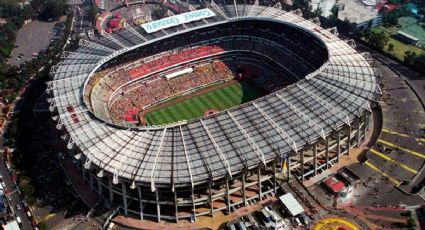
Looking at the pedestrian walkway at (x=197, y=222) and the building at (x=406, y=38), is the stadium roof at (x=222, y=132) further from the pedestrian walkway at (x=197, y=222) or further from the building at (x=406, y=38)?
the building at (x=406, y=38)

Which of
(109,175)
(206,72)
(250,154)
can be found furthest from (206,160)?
(206,72)

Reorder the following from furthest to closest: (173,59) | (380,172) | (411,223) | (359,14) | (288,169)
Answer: (359,14), (173,59), (380,172), (288,169), (411,223)

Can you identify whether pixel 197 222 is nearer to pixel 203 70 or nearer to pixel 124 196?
pixel 124 196

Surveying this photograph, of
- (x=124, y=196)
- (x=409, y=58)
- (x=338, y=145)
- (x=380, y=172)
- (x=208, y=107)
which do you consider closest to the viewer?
(x=124, y=196)

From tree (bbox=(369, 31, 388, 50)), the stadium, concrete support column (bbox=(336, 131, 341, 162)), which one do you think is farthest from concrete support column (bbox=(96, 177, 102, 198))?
tree (bbox=(369, 31, 388, 50))

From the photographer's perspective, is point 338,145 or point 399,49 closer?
point 338,145

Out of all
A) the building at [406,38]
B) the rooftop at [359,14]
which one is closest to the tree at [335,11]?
the rooftop at [359,14]

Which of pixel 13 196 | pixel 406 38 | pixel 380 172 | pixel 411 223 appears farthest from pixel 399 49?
pixel 13 196
